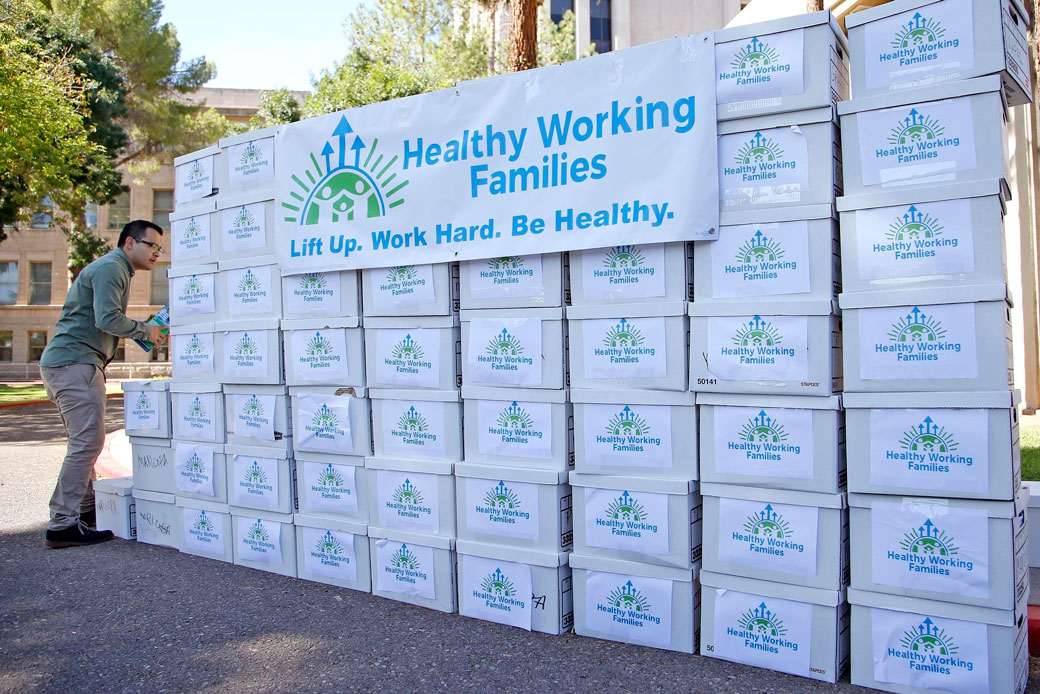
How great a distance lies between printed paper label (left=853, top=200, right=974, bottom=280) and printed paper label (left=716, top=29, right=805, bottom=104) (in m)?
0.66

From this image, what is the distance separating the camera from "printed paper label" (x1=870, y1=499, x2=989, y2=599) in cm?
313

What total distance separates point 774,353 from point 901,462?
26.2 inches

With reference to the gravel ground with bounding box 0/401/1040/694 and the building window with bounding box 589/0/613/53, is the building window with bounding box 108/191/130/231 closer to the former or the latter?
the building window with bounding box 589/0/613/53

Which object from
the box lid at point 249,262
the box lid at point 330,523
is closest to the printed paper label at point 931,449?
the box lid at point 330,523

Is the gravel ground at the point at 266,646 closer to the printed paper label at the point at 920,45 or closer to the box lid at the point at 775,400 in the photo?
the box lid at the point at 775,400

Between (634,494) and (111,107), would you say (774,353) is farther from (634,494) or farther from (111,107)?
(111,107)

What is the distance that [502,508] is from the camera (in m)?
4.15

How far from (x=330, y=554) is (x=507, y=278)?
1987mm

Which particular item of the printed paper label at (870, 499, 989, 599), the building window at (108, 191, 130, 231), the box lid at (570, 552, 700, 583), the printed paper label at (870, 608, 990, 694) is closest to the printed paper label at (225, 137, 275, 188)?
the box lid at (570, 552, 700, 583)

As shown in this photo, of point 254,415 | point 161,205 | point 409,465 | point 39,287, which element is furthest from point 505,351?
point 39,287

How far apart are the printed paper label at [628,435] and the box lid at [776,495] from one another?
25cm

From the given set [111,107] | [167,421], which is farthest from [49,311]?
[167,421]

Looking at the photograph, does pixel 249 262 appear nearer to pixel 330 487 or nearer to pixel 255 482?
pixel 255 482

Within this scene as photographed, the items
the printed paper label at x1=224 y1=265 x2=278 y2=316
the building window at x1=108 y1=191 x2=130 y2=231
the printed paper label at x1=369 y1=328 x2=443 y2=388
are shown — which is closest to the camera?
the printed paper label at x1=369 y1=328 x2=443 y2=388
